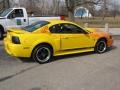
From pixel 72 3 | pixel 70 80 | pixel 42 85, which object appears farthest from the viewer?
pixel 72 3

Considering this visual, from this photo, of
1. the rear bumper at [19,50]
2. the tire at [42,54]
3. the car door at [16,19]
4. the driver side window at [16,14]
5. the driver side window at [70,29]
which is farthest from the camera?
the driver side window at [16,14]

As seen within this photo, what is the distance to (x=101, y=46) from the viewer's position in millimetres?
11555

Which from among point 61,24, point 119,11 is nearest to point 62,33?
point 61,24

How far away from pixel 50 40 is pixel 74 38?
1.14 meters

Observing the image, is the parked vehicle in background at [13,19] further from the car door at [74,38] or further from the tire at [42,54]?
the tire at [42,54]

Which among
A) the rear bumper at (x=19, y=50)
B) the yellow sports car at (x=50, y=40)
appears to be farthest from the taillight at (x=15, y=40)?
the rear bumper at (x=19, y=50)

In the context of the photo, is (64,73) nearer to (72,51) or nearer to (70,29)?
(72,51)

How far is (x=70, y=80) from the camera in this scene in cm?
749

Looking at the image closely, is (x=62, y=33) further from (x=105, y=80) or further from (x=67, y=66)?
(x=105, y=80)

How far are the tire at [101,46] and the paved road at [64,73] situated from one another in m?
0.48

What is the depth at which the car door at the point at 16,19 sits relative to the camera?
16.6 metres

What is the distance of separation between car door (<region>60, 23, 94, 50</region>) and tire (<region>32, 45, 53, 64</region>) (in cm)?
64

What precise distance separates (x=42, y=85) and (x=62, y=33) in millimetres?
3626

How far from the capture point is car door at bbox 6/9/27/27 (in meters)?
16.6
